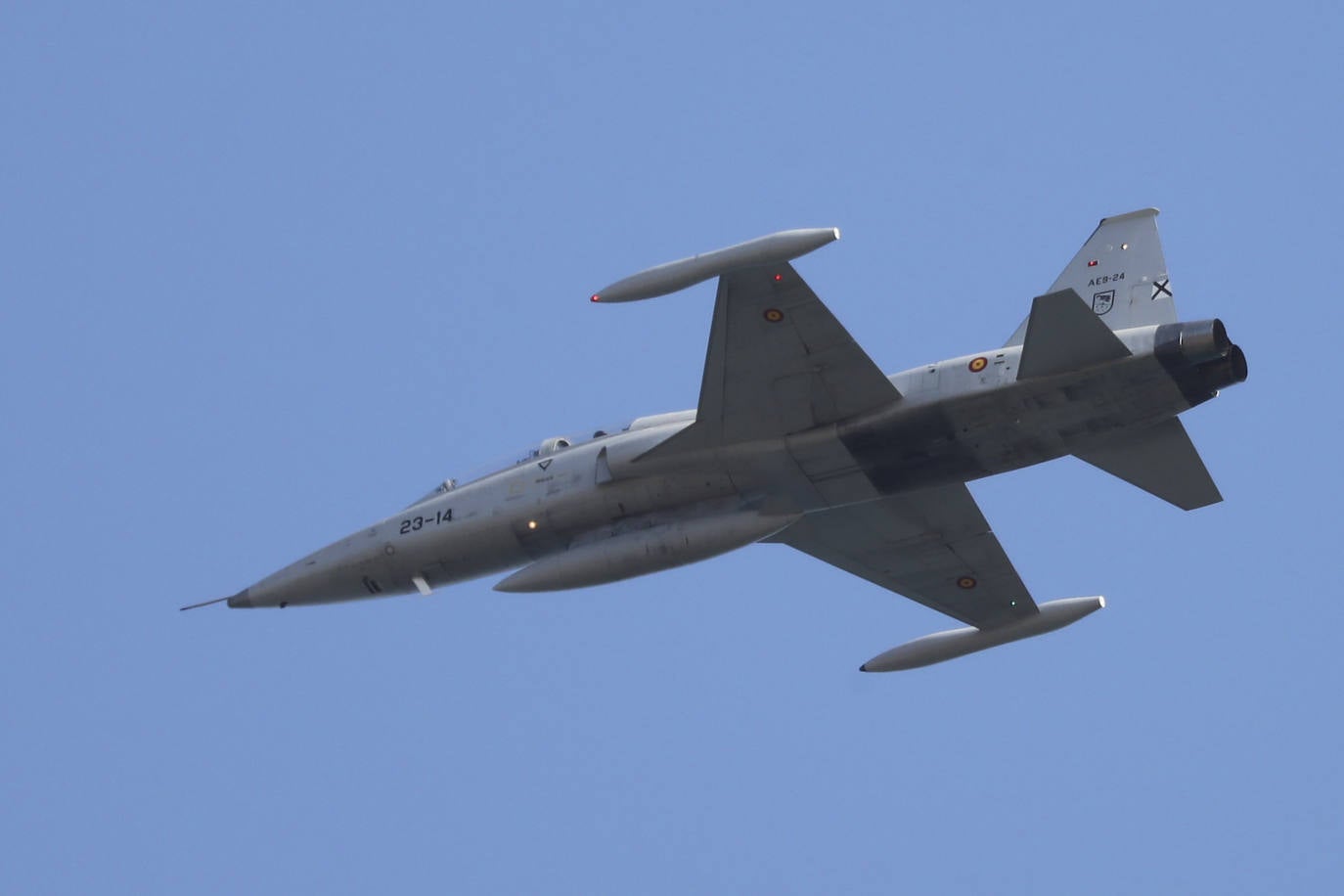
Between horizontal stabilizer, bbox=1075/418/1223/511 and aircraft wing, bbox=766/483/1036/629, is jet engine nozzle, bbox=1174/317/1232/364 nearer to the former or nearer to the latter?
horizontal stabilizer, bbox=1075/418/1223/511

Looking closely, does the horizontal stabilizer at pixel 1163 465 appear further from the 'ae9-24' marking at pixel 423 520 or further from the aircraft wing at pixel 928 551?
the 'ae9-24' marking at pixel 423 520

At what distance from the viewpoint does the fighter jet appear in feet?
102

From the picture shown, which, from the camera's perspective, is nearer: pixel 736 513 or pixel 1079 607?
pixel 736 513

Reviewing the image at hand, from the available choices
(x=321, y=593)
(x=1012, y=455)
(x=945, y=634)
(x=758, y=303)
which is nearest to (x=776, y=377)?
(x=758, y=303)

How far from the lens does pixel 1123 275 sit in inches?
1318

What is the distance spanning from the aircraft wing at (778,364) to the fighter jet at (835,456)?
3 centimetres

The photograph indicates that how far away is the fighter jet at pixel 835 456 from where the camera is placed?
3103 cm

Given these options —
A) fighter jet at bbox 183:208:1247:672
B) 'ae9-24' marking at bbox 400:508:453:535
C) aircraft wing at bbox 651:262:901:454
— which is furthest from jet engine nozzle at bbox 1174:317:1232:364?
'ae9-24' marking at bbox 400:508:453:535

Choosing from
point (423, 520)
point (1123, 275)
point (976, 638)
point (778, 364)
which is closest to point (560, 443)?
point (423, 520)

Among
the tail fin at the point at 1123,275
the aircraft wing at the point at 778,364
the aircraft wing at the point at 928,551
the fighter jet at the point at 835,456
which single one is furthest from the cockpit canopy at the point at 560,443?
the tail fin at the point at 1123,275

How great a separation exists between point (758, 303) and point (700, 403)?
217 cm

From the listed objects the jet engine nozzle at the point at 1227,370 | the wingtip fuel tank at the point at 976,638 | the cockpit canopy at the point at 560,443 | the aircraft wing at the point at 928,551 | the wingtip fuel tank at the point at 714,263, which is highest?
the wingtip fuel tank at the point at 714,263

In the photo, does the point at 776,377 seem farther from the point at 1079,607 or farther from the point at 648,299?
the point at 1079,607

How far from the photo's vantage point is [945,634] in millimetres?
37156
